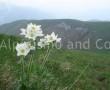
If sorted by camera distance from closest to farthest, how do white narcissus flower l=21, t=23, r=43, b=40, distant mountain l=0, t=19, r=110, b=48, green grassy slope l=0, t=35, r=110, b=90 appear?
1. white narcissus flower l=21, t=23, r=43, b=40
2. green grassy slope l=0, t=35, r=110, b=90
3. distant mountain l=0, t=19, r=110, b=48

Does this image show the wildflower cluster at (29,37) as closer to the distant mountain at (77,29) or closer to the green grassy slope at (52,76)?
the green grassy slope at (52,76)

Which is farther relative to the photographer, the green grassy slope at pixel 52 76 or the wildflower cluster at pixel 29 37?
the green grassy slope at pixel 52 76

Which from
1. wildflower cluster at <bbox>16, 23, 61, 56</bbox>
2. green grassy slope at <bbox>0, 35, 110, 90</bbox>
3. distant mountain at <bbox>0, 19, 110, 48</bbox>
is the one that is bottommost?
distant mountain at <bbox>0, 19, 110, 48</bbox>

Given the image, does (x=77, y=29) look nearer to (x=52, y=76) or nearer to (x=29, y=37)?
(x=52, y=76)

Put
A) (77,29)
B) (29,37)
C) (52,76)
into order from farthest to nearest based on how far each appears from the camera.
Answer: (77,29) < (52,76) < (29,37)

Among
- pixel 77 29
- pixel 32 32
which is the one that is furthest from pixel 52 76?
pixel 77 29

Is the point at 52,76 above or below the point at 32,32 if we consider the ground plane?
below

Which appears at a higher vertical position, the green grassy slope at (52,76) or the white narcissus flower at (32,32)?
the white narcissus flower at (32,32)

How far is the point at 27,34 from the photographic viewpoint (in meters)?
6.39

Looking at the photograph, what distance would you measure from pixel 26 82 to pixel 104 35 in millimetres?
151998

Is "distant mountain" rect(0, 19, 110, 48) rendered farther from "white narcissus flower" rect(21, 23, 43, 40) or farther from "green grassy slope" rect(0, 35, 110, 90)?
"white narcissus flower" rect(21, 23, 43, 40)

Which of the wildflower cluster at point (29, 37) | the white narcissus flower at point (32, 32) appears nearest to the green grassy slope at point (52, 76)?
the wildflower cluster at point (29, 37)

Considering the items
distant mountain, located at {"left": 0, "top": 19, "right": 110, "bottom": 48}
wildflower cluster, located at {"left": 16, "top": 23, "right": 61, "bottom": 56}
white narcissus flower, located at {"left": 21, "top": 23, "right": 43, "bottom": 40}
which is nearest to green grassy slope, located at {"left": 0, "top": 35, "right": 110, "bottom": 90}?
wildflower cluster, located at {"left": 16, "top": 23, "right": 61, "bottom": 56}

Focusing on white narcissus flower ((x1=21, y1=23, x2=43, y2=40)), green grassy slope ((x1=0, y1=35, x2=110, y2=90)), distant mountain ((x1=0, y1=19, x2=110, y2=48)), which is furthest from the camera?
distant mountain ((x1=0, y1=19, x2=110, y2=48))
